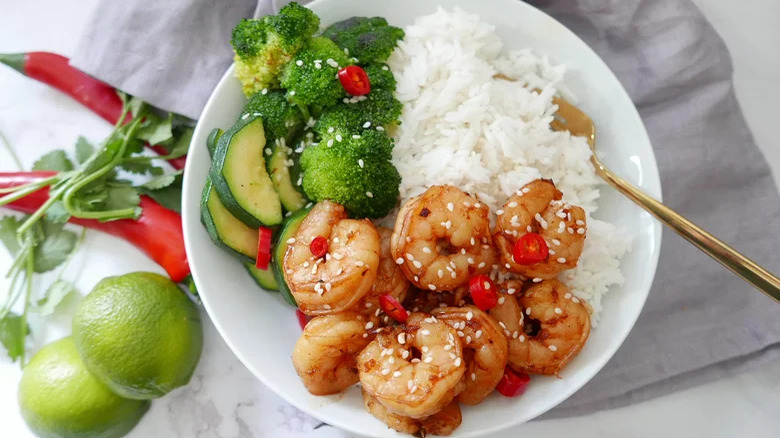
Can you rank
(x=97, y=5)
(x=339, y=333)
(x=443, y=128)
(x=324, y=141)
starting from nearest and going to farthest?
(x=339, y=333) < (x=324, y=141) < (x=443, y=128) < (x=97, y=5)

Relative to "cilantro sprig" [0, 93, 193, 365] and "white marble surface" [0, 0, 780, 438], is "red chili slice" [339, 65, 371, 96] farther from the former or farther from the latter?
"white marble surface" [0, 0, 780, 438]

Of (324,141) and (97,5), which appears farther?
(97,5)

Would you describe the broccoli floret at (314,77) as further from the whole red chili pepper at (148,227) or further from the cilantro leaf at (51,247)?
the cilantro leaf at (51,247)

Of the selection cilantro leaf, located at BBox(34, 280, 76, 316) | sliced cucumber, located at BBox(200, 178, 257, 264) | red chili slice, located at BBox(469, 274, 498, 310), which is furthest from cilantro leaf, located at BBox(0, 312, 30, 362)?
red chili slice, located at BBox(469, 274, 498, 310)

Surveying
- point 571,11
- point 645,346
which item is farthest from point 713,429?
point 571,11

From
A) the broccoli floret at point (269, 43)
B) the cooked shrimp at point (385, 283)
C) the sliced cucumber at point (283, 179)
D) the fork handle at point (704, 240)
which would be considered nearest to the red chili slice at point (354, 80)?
the broccoli floret at point (269, 43)

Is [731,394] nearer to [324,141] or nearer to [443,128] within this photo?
[443,128]
